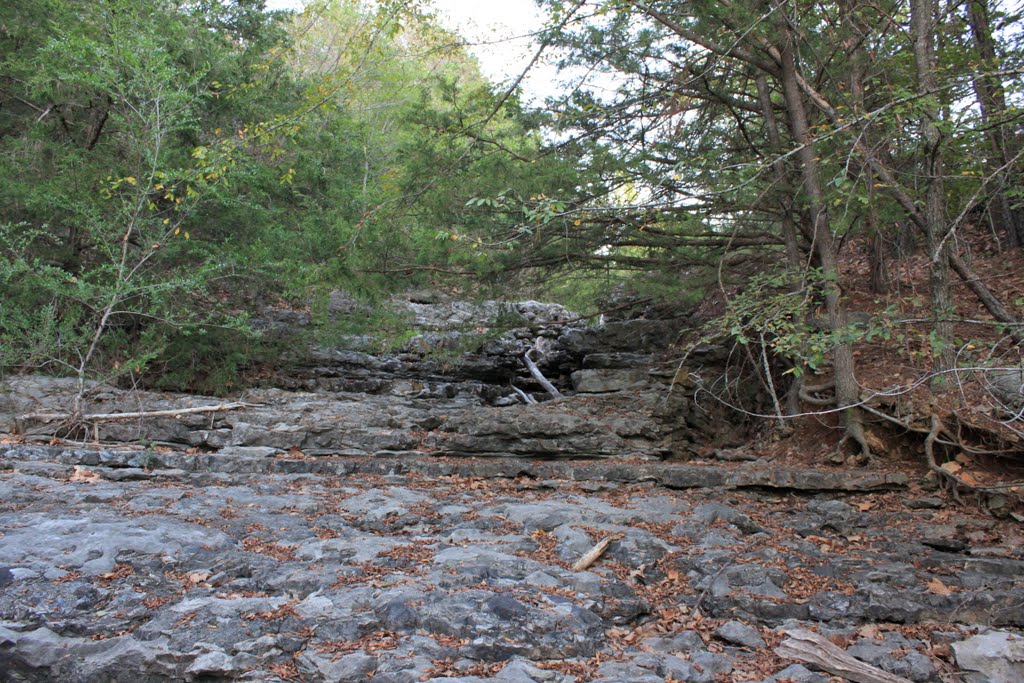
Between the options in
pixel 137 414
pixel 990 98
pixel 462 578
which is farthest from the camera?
pixel 137 414

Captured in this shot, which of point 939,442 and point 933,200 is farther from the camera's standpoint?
point 939,442

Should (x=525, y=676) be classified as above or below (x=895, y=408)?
below

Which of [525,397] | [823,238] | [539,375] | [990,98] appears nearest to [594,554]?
[823,238]

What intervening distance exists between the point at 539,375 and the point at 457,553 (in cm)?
721

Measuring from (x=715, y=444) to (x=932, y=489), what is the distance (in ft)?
9.70

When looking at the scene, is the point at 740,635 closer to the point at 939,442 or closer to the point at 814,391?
the point at 939,442

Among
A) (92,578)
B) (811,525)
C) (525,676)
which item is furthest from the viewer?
(811,525)

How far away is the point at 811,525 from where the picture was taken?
6000mm

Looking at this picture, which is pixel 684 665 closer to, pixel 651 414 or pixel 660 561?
pixel 660 561

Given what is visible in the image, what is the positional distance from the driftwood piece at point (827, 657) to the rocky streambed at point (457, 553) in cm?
6

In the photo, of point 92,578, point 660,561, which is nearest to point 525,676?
point 660,561

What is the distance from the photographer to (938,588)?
15.3ft

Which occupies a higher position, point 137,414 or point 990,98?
point 990,98

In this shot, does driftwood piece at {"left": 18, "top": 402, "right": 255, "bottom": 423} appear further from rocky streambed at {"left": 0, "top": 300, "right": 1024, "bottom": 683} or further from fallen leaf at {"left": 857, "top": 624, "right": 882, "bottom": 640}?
fallen leaf at {"left": 857, "top": 624, "right": 882, "bottom": 640}
